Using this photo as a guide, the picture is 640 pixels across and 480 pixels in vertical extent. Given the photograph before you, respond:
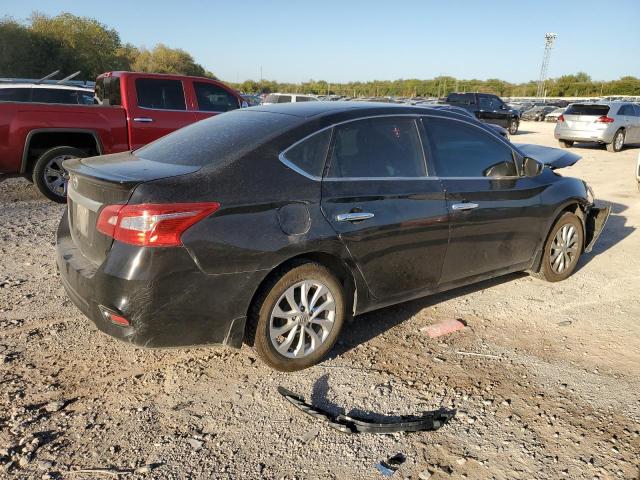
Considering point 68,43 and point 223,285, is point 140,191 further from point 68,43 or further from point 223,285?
point 68,43

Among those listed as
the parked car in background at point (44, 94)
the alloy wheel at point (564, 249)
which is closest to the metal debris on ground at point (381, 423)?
the alloy wheel at point (564, 249)

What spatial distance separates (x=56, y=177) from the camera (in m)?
7.99

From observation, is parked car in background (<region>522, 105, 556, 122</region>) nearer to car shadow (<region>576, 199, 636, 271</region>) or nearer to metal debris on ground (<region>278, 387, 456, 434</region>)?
car shadow (<region>576, 199, 636, 271</region>)

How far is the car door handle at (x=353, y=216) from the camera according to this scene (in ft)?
11.1

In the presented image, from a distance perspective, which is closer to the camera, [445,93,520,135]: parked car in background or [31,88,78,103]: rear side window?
[31,88,78,103]: rear side window

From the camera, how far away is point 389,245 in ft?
12.0

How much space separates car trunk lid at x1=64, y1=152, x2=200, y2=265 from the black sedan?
0.04 ft

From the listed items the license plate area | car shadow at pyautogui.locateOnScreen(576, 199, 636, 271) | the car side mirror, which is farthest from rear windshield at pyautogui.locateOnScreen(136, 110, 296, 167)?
car shadow at pyautogui.locateOnScreen(576, 199, 636, 271)

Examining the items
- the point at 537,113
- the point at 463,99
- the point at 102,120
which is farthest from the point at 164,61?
the point at 102,120

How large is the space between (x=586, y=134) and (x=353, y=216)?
54.6ft

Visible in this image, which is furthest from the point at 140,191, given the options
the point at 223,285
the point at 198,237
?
the point at 223,285

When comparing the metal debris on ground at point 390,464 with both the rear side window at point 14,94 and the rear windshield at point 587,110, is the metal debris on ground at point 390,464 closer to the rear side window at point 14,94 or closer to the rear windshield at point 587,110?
the rear side window at point 14,94

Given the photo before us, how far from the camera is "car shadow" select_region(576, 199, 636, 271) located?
6.21 m

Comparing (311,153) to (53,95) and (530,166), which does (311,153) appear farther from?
(53,95)
